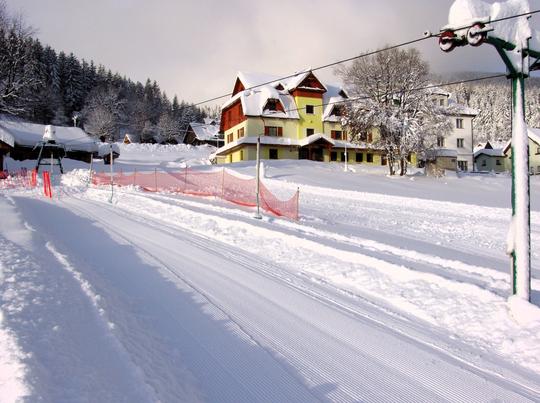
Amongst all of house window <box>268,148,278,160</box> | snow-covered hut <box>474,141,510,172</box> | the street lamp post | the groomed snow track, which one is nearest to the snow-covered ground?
the groomed snow track

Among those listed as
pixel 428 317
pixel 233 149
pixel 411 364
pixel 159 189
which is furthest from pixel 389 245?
pixel 233 149

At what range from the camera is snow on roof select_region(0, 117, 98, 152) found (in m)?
44.8

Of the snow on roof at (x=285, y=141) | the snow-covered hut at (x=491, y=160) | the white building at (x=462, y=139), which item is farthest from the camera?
the snow-covered hut at (x=491, y=160)

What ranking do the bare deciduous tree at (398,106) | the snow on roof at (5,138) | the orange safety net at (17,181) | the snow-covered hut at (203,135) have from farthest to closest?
1. the snow-covered hut at (203,135)
2. the bare deciduous tree at (398,106)
3. the snow on roof at (5,138)
4. the orange safety net at (17,181)

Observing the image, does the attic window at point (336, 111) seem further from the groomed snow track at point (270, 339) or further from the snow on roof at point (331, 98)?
the groomed snow track at point (270, 339)

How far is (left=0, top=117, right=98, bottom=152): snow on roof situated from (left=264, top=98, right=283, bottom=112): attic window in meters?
21.3

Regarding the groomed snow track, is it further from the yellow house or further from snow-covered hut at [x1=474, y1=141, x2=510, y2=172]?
snow-covered hut at [x1=474, y1=141, x2=510, y2=172]

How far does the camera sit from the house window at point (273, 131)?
157 feet

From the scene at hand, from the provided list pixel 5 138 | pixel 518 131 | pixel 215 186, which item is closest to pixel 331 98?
pixel 215 186

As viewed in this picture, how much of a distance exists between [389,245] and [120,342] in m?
7.55

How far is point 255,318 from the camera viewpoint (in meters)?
5.38

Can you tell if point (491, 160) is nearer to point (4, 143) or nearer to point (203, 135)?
point (203, 135)

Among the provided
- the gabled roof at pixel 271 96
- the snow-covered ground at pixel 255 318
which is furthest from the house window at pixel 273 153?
the snow-covered ground at pixel 255 318

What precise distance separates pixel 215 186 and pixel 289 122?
94.6ft
